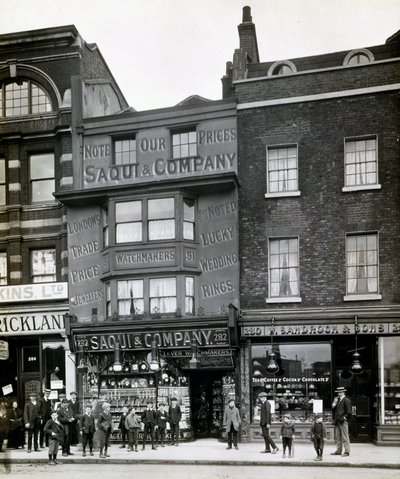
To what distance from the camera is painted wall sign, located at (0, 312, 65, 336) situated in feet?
83.9

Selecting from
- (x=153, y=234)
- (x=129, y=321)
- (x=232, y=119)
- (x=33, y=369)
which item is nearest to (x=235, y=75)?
(x=232, y=119)

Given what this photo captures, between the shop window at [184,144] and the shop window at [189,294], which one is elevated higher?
the shop window at [184,144]

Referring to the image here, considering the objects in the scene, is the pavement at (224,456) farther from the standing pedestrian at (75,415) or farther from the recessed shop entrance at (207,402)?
the recessed shop entrance at (207,402)

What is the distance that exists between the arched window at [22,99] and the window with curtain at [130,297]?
7816 mm

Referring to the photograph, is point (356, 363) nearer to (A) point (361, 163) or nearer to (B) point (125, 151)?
(A) point (361, 163)

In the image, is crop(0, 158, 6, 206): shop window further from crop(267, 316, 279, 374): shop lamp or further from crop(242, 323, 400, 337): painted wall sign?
crop(267, 316, 279, 374): shop lamp

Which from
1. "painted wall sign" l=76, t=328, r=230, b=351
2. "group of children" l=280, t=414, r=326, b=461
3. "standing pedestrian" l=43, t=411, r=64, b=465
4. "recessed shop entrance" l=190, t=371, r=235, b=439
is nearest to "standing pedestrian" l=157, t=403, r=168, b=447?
"recessed shop entrance" l=190, t=371, r=235, b=439

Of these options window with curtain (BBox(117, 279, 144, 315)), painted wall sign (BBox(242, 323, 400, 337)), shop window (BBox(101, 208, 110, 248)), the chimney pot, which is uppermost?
the chimney pot

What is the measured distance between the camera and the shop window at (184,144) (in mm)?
24906

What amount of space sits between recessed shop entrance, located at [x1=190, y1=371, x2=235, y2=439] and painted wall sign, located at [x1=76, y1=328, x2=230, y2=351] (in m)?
1.24

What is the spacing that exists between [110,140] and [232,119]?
15.6ft

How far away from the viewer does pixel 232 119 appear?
24281 mm

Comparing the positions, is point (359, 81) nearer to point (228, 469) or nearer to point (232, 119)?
point (232, 119)

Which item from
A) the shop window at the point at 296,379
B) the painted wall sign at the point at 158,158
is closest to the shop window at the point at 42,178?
the painted wall sign at the point at 158,158
